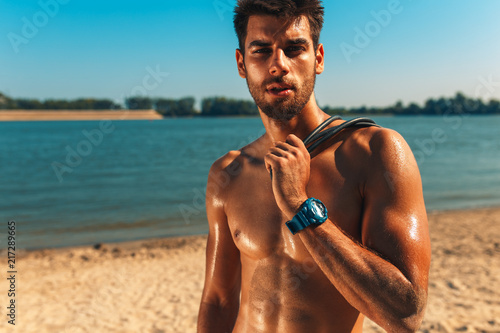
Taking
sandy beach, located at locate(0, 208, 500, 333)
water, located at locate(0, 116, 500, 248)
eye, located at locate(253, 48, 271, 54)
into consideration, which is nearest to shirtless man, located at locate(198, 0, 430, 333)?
eye, located at locate(253, 48, 271, 54)

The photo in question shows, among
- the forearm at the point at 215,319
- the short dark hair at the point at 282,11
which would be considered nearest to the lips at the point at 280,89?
the short dark hair at the point at 282,11

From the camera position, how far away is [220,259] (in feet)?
6.48

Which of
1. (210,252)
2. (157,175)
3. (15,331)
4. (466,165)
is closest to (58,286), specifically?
(15,331)

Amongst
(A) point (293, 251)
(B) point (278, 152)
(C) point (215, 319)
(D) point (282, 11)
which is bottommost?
(C) point (215, 319)

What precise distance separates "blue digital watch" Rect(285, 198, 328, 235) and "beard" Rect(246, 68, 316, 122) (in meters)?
0.47

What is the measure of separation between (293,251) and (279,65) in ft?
2.39

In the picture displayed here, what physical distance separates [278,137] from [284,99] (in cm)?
24

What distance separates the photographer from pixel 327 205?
154 centimetres

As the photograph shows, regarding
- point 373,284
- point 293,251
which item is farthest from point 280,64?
point 373,284

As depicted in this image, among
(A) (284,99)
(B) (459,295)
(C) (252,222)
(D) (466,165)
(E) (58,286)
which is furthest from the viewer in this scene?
(D) (466,165)

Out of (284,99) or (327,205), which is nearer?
(327,205)

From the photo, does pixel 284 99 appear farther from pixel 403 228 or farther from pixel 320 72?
A: pixel 403 228

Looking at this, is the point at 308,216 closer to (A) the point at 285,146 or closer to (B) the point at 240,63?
(A) the point at 285,146

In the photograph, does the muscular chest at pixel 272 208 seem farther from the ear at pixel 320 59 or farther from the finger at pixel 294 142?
the ear at pixel 320 59
